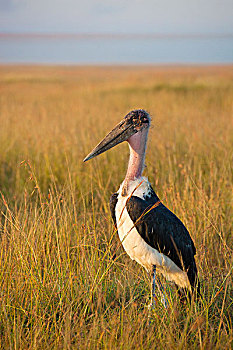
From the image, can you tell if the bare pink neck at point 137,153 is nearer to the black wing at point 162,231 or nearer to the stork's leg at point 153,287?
the black wing at point 162,231

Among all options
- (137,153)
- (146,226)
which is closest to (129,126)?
(137,153)

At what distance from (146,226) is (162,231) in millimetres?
109

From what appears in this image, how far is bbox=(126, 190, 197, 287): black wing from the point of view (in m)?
2.50

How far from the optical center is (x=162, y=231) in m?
2.53

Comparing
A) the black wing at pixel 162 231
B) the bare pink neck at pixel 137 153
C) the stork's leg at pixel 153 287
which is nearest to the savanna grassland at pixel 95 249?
the stork's leg at pixel 153 287

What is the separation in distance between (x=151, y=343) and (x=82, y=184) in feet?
9.53

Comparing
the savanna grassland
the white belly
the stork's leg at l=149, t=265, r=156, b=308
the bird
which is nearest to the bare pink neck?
the bird

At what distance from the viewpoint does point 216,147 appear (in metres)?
5.53

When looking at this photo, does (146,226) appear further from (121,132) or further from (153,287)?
(121,132)

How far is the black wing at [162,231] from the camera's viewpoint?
2.50m

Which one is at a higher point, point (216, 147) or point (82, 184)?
point (216, 147)

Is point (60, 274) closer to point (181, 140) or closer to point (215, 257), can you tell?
point (215, 257)

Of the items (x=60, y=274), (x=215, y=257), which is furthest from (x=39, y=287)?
(x=215, y=257)

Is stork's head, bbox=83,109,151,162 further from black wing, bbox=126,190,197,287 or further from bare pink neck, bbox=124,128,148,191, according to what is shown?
black wing, bbox=126,190,197,287
